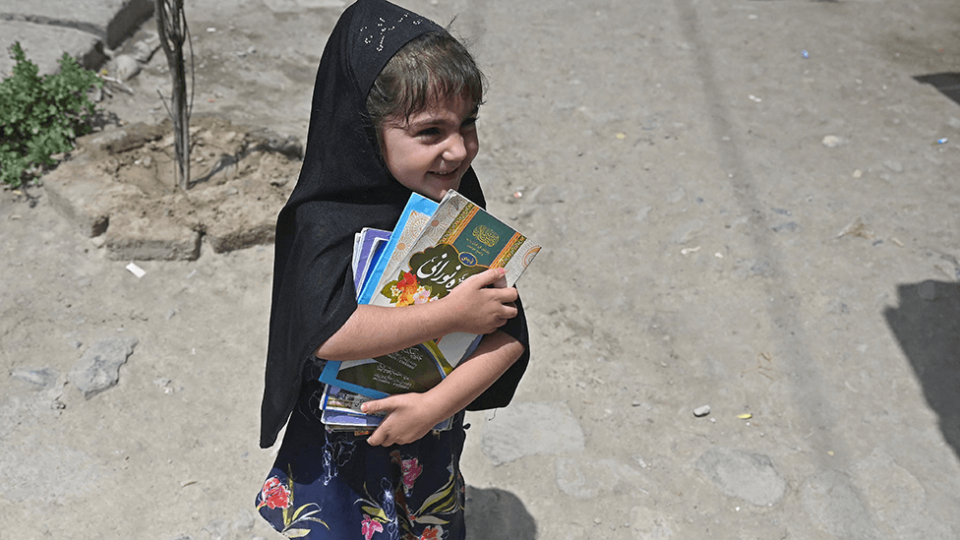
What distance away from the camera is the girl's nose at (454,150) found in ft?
4.82

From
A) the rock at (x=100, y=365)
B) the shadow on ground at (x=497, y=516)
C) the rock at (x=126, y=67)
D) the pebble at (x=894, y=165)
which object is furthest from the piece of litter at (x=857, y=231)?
the rock at (x=126, y=67)

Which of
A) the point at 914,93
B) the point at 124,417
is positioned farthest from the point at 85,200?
the point at 914,93

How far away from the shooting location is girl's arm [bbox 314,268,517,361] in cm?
146

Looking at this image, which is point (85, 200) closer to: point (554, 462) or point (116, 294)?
point (116, 294)

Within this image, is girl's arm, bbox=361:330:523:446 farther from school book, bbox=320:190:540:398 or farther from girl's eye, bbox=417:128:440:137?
girl's eye, bbox=417:128:440:137

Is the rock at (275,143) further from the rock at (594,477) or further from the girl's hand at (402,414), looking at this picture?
the girl's hand at (402,414)

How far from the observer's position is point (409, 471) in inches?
72.1

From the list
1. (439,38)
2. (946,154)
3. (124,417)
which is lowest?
(946,154)

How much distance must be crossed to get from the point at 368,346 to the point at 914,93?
5.47m

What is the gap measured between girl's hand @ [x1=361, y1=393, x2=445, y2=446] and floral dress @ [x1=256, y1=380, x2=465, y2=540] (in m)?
0.16

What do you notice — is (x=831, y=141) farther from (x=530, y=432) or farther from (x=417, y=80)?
(x=417, y=80)

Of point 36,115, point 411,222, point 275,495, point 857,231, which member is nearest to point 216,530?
point 275,495

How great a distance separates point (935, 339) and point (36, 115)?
4.58m

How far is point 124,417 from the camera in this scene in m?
2.99
